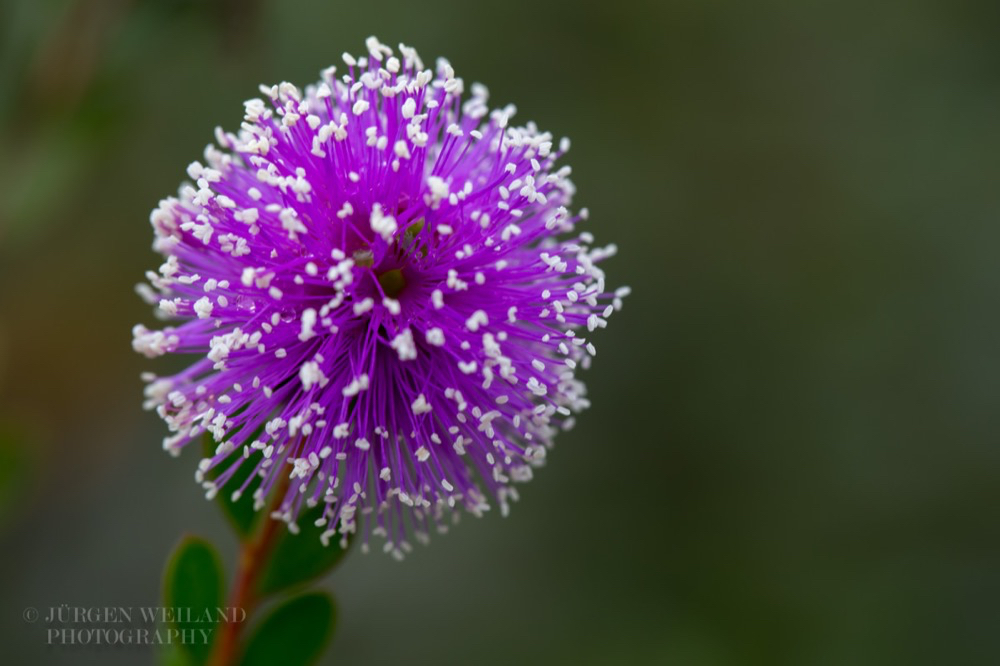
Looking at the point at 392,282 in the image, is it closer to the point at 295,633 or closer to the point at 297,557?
the point at 297,557

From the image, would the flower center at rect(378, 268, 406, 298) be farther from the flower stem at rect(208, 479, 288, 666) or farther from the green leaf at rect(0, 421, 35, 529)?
the green leaf at rect(0, 421, 35, 529)

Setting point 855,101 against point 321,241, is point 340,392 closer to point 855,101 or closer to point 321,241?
point 321,241

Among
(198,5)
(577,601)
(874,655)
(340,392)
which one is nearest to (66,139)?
(198,5)

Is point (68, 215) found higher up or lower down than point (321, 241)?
higher up

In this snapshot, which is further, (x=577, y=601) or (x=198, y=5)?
(x=577, y=601)

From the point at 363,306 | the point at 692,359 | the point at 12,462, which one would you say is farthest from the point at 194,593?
the point at 692,359
